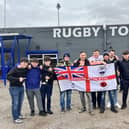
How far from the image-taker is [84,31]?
75.0 feet

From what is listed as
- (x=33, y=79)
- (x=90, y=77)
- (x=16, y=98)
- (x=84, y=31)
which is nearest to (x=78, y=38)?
(x=84, y=31)

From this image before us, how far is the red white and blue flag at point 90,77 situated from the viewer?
27.3 feet

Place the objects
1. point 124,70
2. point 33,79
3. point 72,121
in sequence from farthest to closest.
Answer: point 124,70, point 33,79, point 72,121

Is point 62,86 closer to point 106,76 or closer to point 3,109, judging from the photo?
point 106,76

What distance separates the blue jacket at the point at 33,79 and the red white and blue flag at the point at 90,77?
29.0 inches

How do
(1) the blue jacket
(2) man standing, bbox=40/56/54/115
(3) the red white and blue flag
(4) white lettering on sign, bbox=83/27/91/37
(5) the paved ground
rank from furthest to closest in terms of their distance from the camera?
(4) white lettering on sign, bbox=83/27/91/37 < (3) the red white and blue flag < (2) man standing, bbox=40/56/54/115 < (1) the blue jacket < (5) the paved ground

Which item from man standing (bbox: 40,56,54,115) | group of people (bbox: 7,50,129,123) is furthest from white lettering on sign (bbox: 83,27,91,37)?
man standing (bbox: 40,56,54,115)

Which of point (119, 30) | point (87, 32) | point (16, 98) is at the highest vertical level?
point (119, 30)

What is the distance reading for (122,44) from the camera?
74.5 feet

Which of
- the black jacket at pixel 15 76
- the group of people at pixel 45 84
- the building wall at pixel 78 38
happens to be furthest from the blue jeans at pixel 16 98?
the building wall at pixel 78 38

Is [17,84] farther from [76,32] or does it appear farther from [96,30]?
[96,30]

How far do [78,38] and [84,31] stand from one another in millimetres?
719

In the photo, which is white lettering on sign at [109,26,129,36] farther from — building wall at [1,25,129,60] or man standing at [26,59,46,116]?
man standing at [26,59,46,116]

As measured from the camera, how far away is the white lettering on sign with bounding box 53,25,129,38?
74.2 feet
